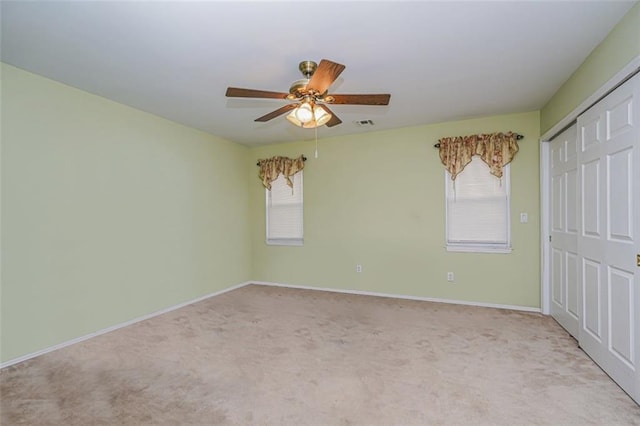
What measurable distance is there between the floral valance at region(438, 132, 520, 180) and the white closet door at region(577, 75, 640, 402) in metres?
1.14

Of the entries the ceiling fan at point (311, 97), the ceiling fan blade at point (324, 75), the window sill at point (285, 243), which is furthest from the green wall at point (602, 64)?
the window sill at point (285, 243)

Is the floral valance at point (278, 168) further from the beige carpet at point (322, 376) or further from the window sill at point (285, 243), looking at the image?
the beige carpet at point (322, 376)

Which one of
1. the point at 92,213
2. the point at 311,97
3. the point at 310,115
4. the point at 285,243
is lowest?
the point at 285,243

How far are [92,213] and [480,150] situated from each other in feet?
15.1

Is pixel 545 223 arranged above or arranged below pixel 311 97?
below

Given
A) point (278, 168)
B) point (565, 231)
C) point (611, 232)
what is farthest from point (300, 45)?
point (565, 231)

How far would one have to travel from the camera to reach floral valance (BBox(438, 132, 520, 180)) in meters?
3.85

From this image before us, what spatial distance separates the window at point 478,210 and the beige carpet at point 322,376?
0.96 m

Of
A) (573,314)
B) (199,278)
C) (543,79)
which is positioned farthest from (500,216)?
(199,278)

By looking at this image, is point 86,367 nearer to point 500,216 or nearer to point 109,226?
point 109,226

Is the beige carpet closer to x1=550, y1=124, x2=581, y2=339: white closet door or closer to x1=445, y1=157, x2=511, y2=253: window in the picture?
x1=550, y1=124, x2=581, y2=339: white closet door

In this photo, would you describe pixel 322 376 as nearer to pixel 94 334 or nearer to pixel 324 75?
pixel 324 75

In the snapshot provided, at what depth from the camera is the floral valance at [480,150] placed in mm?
3850

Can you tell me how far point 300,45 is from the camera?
2.25 meters
